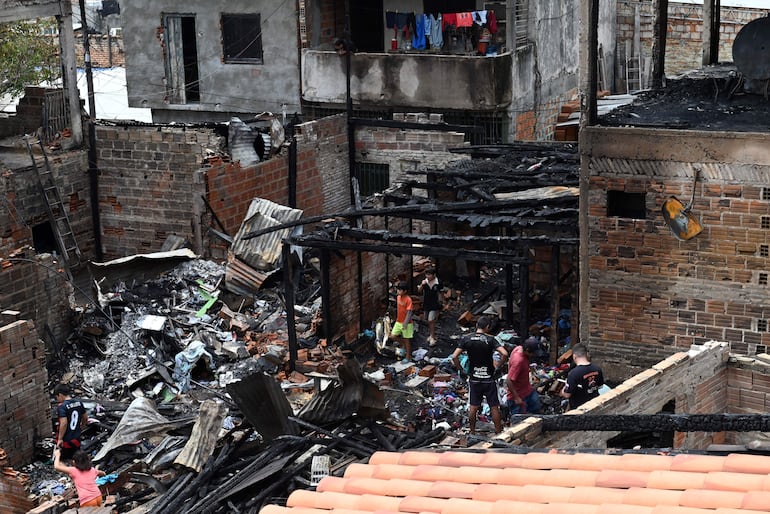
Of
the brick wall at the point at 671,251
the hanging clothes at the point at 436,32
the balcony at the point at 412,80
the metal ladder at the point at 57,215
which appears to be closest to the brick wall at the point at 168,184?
the metal ladder at the point at 57,215

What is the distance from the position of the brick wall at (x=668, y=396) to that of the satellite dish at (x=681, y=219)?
2152 mm

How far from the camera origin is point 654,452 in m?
7.36

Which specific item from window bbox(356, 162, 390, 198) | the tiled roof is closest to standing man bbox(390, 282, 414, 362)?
window bbox(356, 162, 390, 198)

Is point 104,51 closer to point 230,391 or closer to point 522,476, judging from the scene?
point 230,391

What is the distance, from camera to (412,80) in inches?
997

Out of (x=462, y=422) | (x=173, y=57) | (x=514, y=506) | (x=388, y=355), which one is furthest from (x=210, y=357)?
(x=173, y=57)

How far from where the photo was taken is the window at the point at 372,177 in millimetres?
25172

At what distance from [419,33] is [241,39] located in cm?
423

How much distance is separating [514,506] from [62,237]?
16348 millimetres

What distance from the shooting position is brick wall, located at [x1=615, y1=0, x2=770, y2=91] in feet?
106

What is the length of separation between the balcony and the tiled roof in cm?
1786

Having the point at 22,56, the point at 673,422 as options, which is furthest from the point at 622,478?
the point at 22,56

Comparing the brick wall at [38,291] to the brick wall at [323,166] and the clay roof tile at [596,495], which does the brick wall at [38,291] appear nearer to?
the brick wall at [323,166]

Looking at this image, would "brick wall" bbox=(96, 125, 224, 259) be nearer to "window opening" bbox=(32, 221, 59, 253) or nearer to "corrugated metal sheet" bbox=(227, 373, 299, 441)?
"window opening" bbox=(32, 221, 59, 253)
